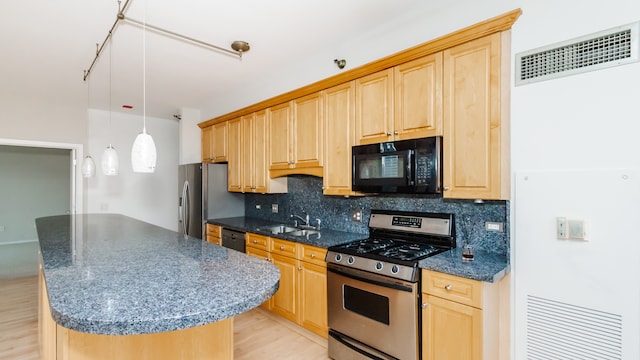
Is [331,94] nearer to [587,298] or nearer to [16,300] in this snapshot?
[587,298]

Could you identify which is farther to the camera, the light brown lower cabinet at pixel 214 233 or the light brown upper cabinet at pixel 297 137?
the light brown lower cabinet at pixel 214 233

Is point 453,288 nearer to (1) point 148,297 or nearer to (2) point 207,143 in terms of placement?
(1) point 148,297

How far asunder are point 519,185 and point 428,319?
0.95 metres

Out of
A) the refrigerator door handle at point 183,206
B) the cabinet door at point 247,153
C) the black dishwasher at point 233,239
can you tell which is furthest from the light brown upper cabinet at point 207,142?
the black dishwasher at point 233,239

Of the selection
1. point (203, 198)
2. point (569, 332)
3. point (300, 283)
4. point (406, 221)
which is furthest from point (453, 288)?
point (203, 198)

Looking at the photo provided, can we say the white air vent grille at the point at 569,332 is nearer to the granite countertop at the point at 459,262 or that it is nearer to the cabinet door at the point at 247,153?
the granite countertop at the point at 459,262

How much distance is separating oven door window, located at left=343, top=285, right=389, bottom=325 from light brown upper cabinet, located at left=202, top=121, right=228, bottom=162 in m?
2.77

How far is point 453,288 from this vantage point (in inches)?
71.9

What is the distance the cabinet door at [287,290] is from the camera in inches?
115

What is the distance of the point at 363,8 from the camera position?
2.37 metres

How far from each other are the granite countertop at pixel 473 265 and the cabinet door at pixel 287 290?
4.33ft

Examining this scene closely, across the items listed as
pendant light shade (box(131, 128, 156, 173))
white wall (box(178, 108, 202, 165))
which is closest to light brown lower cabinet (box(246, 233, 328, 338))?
pendant light shade (box(131, 128, 156, 173))

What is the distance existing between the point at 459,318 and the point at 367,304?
60 cm

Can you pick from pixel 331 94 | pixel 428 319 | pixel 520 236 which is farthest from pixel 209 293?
pixel 331 94
